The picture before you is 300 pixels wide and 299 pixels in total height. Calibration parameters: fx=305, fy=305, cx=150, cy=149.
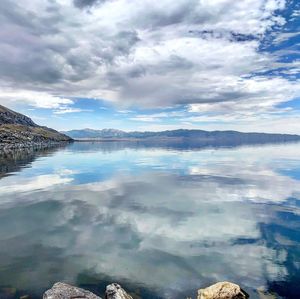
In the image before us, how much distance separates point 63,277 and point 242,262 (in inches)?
756

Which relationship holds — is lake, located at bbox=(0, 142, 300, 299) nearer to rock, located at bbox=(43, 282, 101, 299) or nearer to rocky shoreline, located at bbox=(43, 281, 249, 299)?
rocky shoreline, located at bbox=(43, 281, 249, 299)

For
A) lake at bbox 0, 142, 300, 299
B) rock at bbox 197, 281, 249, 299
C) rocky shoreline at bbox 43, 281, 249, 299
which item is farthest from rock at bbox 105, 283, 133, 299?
rock at bbox 197, 281, 249, 299

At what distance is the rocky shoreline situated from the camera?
76.7 ft

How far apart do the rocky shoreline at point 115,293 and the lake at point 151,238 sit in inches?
87.5

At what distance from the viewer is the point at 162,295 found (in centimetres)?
2694

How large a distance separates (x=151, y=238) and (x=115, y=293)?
57.6 ft

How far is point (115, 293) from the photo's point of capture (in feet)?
81.1

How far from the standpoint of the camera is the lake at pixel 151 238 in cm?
2973

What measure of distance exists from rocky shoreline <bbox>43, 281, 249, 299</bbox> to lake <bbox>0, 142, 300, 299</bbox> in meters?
2.22

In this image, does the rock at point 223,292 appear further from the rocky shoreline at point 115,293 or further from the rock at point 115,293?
the rock at point 115,293

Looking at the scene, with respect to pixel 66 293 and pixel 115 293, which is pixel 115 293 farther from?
pixel 66 293

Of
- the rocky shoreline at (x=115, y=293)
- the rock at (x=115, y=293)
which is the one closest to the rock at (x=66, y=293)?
the rocky shoreline at (x=115, y=293)

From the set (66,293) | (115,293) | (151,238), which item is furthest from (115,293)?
(151,238)

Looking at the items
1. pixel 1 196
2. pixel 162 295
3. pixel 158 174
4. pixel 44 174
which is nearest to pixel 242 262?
pixel 162 295
